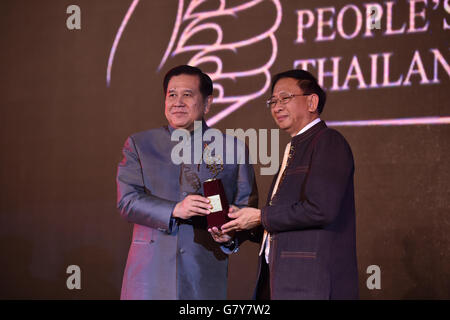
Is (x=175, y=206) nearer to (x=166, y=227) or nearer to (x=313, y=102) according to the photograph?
(x=166, y=227)

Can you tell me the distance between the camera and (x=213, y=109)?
425 cm

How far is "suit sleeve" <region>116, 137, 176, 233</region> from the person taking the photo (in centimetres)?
251

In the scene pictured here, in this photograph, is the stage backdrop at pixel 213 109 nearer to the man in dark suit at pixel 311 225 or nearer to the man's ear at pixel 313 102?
the man's ear at pixel 313 102

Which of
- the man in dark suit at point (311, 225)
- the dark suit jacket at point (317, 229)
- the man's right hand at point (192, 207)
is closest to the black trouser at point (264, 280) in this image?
the man in dark suit at point (311, 225)

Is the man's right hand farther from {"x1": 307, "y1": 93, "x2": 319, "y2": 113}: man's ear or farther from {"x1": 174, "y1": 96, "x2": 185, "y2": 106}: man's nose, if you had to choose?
{"x1": 307, "y1": 93, "x2": 319, "y2": 113}: man's ear

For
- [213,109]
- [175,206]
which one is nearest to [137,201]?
[175,206]

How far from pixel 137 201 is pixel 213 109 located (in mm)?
1827

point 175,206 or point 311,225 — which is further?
point 175,206

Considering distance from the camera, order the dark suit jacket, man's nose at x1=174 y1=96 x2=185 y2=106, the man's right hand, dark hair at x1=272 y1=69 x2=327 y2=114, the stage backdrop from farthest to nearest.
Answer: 1. the stage backdrop
2. man's nose at x1=174 y1=96 x2=185 y2=106
3. dark hair at x1=272 y1=69 x2=327 y2=114
4. the man's right hand
5. the dark suit jacket

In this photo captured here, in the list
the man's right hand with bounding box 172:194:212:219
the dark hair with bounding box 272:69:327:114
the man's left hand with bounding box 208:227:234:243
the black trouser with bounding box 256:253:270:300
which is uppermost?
the dark hair with bounding box 272:69:327:114

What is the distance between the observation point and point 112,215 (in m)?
4.46

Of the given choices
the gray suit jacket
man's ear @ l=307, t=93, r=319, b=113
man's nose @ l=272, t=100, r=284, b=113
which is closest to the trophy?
the gray suit jacket

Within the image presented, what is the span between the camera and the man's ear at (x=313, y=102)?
2527 mm

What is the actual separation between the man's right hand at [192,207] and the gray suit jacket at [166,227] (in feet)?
0.14
